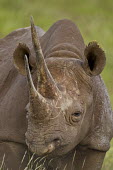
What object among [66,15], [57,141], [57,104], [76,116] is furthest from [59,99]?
[66,15]

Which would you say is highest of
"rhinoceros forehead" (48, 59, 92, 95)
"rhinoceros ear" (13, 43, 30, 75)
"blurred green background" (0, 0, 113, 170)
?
"blurred green background" (0, 0, 113, 170)

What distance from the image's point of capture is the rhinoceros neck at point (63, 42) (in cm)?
1019

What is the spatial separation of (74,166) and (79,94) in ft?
3.81

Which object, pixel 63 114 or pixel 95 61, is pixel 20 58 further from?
pixel 63 114

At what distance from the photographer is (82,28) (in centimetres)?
2186

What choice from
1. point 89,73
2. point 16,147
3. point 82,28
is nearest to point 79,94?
point 89,73

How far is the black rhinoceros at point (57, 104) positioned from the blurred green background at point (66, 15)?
9099 mm

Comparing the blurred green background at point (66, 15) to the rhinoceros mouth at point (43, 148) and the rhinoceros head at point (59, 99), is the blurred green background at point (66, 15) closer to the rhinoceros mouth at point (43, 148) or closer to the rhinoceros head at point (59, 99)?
the rhinoceros head at point (59, 99)

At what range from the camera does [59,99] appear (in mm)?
9211

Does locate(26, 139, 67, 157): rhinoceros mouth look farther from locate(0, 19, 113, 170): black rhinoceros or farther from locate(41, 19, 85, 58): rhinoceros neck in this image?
locate(41, 19, 85, 58): rhinoceros neck

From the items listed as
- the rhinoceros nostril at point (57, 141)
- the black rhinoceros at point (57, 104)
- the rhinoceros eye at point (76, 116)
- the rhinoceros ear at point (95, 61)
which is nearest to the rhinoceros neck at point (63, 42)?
the black rhinoceros at point (57, 104)

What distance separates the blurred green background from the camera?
856 inches

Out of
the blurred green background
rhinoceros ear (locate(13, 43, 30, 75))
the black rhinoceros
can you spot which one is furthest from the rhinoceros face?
the blurred green background

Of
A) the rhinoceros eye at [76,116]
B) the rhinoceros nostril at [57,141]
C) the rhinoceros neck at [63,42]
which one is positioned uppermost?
the rhinoceros neck at [63,42]
